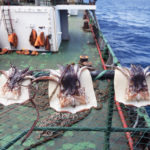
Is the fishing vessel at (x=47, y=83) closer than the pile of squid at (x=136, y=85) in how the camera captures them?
No

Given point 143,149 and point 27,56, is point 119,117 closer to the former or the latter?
point 143,149

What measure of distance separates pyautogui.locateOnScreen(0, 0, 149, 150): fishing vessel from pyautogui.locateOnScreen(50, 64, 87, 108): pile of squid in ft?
0.43

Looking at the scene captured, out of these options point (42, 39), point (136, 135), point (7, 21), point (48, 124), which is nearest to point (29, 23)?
point (42, 39)

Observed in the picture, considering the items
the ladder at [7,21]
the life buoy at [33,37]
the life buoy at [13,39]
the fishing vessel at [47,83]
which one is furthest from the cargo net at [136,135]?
the ladder at [7,21]

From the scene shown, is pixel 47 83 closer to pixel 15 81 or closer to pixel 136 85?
pixel 15 81

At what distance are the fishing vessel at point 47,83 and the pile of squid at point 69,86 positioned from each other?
0.43ft

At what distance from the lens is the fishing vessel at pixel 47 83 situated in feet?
15.2

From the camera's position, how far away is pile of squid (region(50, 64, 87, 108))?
1701 mm

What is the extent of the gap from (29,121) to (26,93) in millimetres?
4403

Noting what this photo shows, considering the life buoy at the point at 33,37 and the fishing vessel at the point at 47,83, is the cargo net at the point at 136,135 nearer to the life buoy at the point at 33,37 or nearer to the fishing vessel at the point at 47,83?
the fishing vessel at the point at 47,83

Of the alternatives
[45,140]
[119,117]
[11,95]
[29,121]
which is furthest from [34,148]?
[11,95]

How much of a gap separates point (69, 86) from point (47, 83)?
228 inches

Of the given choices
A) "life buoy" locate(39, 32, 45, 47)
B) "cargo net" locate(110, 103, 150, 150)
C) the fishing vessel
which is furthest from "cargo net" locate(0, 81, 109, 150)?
"life buoy" locate(39, 32, 45, 47)

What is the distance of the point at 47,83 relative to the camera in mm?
7352
